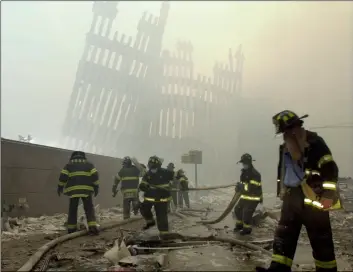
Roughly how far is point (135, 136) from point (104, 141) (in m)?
1.74

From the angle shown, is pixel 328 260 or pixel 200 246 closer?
pixel 328 260

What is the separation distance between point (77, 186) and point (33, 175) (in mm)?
2471

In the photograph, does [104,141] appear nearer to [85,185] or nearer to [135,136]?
[135,136]

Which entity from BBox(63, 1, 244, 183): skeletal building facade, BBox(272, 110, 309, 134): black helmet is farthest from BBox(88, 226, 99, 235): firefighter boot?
BBox(63, 1, 244, 183): skeletal building facade

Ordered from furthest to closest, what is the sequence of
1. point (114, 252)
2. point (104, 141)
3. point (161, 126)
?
point (104, 141) < point (161, 126) < point (114, 252)

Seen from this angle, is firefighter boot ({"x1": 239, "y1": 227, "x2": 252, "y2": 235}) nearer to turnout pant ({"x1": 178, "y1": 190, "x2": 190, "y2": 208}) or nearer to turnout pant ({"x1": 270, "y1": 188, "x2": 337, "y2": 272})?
turnout pant ({"x1": 270, "y1": 188, "x2": 337, "y2": 272})

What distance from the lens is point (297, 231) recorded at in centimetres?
286

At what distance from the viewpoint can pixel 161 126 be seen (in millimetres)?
15531

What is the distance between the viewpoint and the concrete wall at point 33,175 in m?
6.70

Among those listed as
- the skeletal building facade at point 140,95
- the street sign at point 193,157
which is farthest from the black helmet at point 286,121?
the skeletal building facade at point 140,95

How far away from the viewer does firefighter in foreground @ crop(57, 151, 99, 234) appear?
5523 millimetres

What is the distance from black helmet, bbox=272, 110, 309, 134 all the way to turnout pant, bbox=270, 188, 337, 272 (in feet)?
1.79

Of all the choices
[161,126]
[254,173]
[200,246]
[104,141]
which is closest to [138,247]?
[200,246]

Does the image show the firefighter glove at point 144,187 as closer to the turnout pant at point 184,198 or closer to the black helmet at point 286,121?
the black helmet at point 286,121
